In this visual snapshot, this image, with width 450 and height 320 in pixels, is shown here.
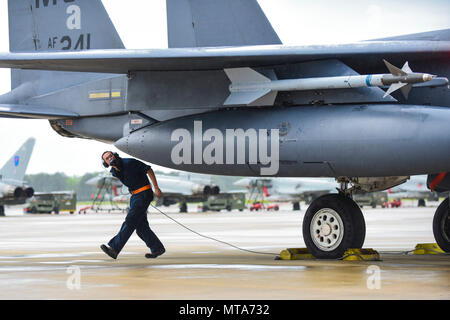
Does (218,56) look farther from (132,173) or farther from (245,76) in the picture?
(132,173)

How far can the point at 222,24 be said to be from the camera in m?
11.3

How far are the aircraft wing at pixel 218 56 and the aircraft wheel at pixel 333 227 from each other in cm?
188

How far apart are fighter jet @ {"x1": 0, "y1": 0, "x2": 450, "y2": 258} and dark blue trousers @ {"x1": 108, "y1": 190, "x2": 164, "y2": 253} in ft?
1.95

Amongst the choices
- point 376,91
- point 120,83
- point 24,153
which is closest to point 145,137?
point 120,83

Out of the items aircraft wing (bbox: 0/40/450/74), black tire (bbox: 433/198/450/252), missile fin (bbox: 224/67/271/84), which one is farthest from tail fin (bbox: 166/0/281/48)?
black tire (bbox: 433/198/450/252)

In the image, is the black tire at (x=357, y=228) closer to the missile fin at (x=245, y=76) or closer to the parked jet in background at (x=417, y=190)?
the missile fin at (x=245, y=76)

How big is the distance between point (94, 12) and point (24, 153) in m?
37.4

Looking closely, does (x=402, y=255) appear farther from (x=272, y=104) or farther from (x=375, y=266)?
(x=272, y=104)

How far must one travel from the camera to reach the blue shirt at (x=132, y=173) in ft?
33.6

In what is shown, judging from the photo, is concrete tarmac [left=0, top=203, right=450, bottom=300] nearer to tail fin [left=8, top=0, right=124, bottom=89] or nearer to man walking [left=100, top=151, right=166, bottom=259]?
man walking [left=100, top=151, right=166, bottom=259]

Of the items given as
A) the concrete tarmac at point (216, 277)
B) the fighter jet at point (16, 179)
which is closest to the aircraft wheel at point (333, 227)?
the concrete tarmac at point (216, 277)

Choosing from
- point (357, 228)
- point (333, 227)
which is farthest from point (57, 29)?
point (357, 228)

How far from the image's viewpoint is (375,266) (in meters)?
8.98

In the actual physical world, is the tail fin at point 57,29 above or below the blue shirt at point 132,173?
above
